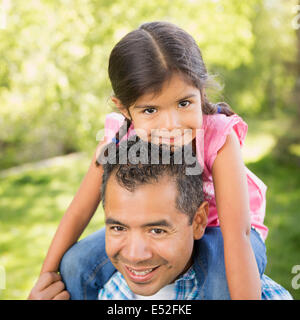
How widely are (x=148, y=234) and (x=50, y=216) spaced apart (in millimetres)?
4371

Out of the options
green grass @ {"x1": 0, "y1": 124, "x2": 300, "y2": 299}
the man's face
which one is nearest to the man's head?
the man's face

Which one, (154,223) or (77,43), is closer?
(154,223)

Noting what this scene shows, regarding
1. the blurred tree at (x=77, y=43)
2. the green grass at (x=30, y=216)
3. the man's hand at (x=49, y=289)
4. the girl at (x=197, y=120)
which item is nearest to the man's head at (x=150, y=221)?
the girl at (x=197, y=120)

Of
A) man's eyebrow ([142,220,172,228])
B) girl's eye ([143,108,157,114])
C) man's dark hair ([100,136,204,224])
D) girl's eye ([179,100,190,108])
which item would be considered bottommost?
man's eyebrow ([142,220,172,228])

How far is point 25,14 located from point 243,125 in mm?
3726

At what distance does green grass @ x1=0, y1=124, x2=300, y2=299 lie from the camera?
13.6 feet

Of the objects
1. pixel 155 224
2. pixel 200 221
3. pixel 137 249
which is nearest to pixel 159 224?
pixel 155 224

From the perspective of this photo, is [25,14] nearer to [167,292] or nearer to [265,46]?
[167,292]

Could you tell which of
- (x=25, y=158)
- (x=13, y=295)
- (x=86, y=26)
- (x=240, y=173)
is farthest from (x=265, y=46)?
(x=240, y=173)

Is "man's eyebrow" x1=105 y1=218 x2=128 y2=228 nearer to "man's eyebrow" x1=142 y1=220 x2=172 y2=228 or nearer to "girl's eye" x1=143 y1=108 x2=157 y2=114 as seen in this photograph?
"man's eyebrow" x1=142 y1=220 x2=172 y2=228

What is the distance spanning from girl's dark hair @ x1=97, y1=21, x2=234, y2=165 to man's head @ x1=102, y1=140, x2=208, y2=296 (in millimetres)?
260

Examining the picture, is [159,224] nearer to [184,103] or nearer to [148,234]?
[148,234]

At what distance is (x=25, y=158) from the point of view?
8922mm

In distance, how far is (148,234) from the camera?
1.65m
